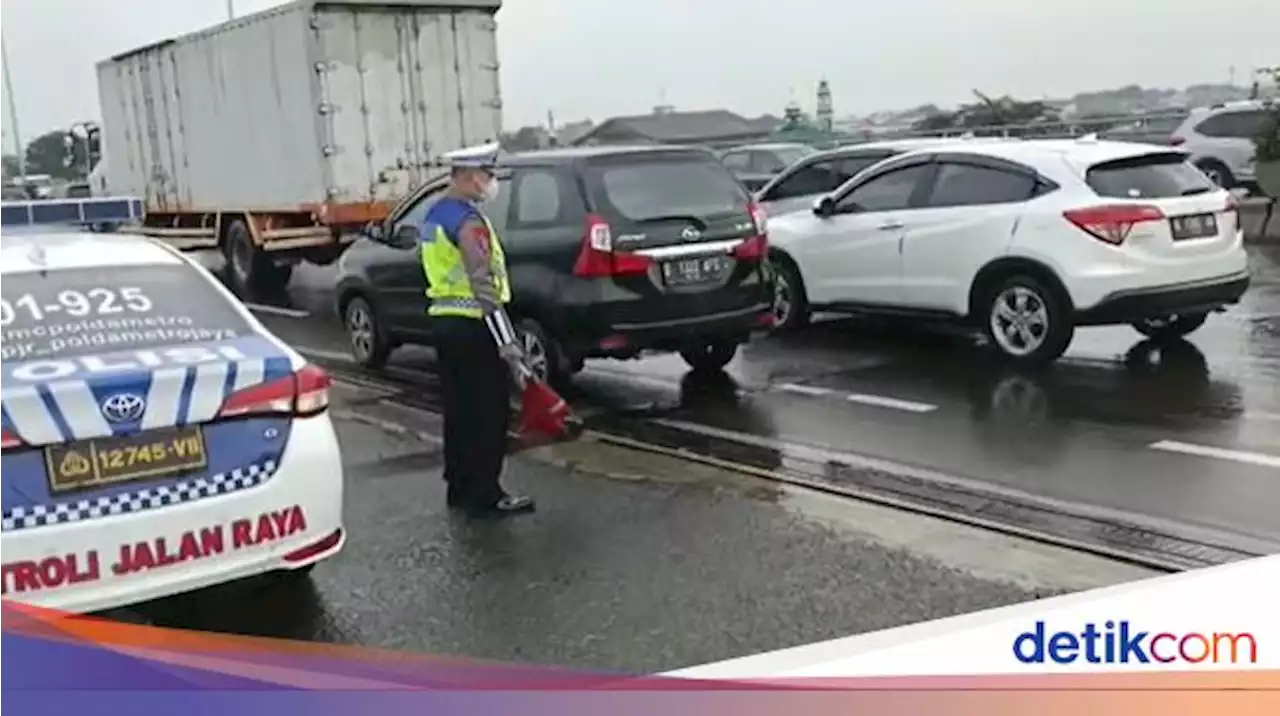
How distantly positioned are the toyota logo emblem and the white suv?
649 centimetres

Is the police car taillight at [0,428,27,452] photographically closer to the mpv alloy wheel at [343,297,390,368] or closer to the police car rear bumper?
the police car rear bumper

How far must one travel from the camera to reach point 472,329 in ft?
21.6

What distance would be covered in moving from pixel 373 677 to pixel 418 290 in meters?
7.17

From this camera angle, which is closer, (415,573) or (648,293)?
(415,573)

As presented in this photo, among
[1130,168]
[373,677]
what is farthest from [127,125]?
[373,677]

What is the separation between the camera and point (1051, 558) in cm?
561

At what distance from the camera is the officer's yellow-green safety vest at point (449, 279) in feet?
21.5

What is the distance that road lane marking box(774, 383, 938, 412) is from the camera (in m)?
8.62

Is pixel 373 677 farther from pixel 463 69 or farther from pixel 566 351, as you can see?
pixel 463 69

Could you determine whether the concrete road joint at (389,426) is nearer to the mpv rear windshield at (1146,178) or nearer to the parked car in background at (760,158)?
the mpv rear windshield at (1146,178)

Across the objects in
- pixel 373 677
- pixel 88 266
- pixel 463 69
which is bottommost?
pixel 373 677

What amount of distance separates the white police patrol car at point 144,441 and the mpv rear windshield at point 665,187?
3759mm

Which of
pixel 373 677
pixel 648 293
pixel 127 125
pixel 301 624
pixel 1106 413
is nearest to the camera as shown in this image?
pixel 373 677

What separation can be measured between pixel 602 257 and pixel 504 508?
7.96ft
